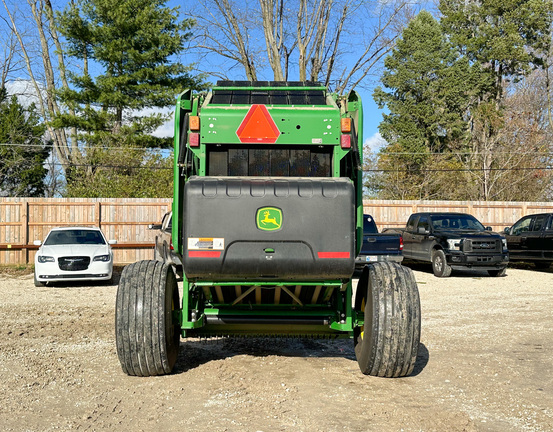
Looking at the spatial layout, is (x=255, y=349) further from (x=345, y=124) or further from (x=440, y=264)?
(x=440, y=264)

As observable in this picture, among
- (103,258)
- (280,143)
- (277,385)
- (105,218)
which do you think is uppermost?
(280,143)

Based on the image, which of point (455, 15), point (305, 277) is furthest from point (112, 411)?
point (455, 15)

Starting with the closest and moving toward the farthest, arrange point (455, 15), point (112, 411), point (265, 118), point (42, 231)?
point (112, 411)
point (265, 118)
point (42, 231)
point (455, 15)

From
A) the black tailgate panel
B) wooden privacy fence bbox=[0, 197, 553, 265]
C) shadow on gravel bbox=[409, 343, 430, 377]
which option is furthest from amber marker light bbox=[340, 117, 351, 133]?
wooden privacy fence bbox=[0, 197, 553, 265]

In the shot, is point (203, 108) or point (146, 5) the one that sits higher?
point (146, 5)

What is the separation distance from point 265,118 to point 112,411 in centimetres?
282

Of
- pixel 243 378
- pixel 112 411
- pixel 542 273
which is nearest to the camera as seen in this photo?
pixel 112 411

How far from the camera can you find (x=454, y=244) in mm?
16375

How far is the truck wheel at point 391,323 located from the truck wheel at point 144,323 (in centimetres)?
192

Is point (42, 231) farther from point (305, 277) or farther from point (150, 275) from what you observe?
point (305, 277)

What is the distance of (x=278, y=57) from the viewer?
27484 mm

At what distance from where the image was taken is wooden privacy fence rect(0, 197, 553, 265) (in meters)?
19.9

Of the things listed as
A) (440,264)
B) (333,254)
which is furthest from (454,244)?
(333,254)

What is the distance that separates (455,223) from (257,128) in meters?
13.4
